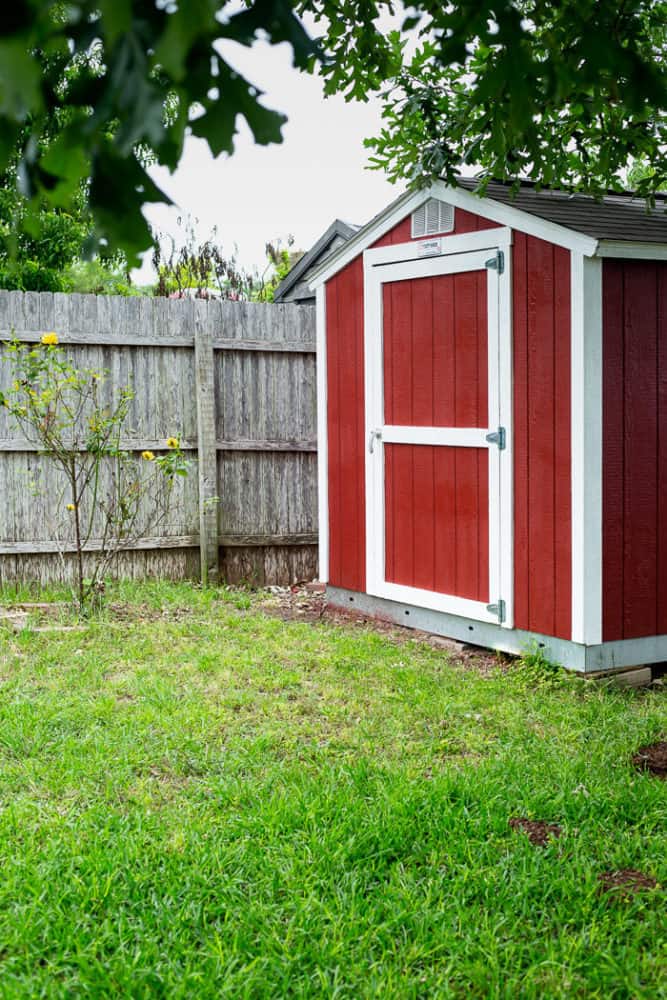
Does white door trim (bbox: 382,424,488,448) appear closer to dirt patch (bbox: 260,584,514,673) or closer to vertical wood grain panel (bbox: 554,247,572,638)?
vertical wood grain panel (bbox: 554,247,572,638)

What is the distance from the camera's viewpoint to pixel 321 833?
351cm

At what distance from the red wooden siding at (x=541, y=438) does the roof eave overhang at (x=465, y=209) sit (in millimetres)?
81

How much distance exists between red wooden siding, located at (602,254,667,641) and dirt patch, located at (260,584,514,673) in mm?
811

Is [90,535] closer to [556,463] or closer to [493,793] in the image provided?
[556,463]

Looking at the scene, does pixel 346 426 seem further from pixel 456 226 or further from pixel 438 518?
pixel 456 226

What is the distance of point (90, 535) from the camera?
26.3 ft

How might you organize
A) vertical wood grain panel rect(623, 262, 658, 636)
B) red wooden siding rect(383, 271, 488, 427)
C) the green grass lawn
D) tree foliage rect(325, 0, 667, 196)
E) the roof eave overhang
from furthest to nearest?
red wooden siding rect(383, 271, 488, 427), vertical wood grain panel rect(623, 262, 658, 636), the roof eave overhang, the green grass lawn, tree foliage rect(325, 0, 667, 196)

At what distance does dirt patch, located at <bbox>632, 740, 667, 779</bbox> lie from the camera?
4.28 metres

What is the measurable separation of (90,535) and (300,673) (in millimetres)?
2779

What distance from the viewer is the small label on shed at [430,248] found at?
21.6 feet

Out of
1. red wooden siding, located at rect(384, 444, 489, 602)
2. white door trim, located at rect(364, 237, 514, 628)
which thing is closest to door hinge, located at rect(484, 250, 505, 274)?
white door trim, located at rect(364, 237, 514, 628)

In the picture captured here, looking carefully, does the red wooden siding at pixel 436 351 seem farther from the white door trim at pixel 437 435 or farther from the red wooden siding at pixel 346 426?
the red wooden siding at pixel 346 426

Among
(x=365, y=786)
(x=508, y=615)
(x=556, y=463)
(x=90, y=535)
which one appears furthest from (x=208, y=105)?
(x=90, y=535)

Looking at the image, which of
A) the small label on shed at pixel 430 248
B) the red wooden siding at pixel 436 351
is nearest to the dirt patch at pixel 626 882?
the red wooden siding at pixel 436 351
